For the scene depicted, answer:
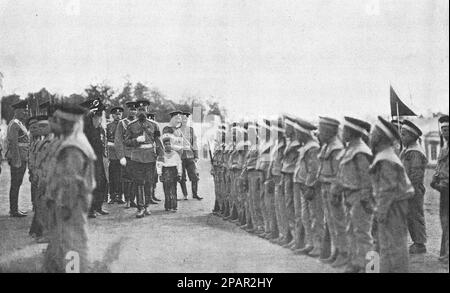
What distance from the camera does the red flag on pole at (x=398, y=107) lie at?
912cm

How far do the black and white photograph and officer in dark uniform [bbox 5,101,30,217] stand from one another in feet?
0.08

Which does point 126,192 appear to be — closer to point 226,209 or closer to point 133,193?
point 133,193

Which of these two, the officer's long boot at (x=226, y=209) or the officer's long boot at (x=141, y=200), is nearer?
the officer's long boot at (x=141, y=200)

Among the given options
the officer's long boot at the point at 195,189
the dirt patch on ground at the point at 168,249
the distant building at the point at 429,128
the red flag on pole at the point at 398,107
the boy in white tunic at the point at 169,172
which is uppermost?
the red flag on pole at the point at 398,107

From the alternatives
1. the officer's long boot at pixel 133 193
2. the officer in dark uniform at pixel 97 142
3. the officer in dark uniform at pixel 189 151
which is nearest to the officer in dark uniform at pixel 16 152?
the officer in dark uniform at pixel 97 142

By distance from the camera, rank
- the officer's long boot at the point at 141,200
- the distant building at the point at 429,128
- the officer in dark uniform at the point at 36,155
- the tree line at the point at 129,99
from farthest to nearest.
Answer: the distant building at the point at 429,128, the officer's long boot at the point at 141,200, the tree line at the point at 129,99, the officer in dark uniform at the point at 36,155

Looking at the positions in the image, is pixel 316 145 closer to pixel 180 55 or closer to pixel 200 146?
pixel 180 55

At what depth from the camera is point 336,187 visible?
23.5 ft

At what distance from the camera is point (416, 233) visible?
28.1 ft

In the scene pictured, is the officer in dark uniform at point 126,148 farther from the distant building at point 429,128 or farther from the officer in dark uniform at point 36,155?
the distant building at point 429,128

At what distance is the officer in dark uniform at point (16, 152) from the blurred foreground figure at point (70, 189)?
2655 millimetres

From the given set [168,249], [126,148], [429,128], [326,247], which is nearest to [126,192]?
[126,148]

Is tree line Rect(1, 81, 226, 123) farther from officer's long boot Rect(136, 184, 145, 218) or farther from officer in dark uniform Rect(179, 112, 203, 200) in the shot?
officer's long boot Rect(136, 184, 145, 218)

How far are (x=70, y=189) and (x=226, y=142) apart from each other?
4260mm
